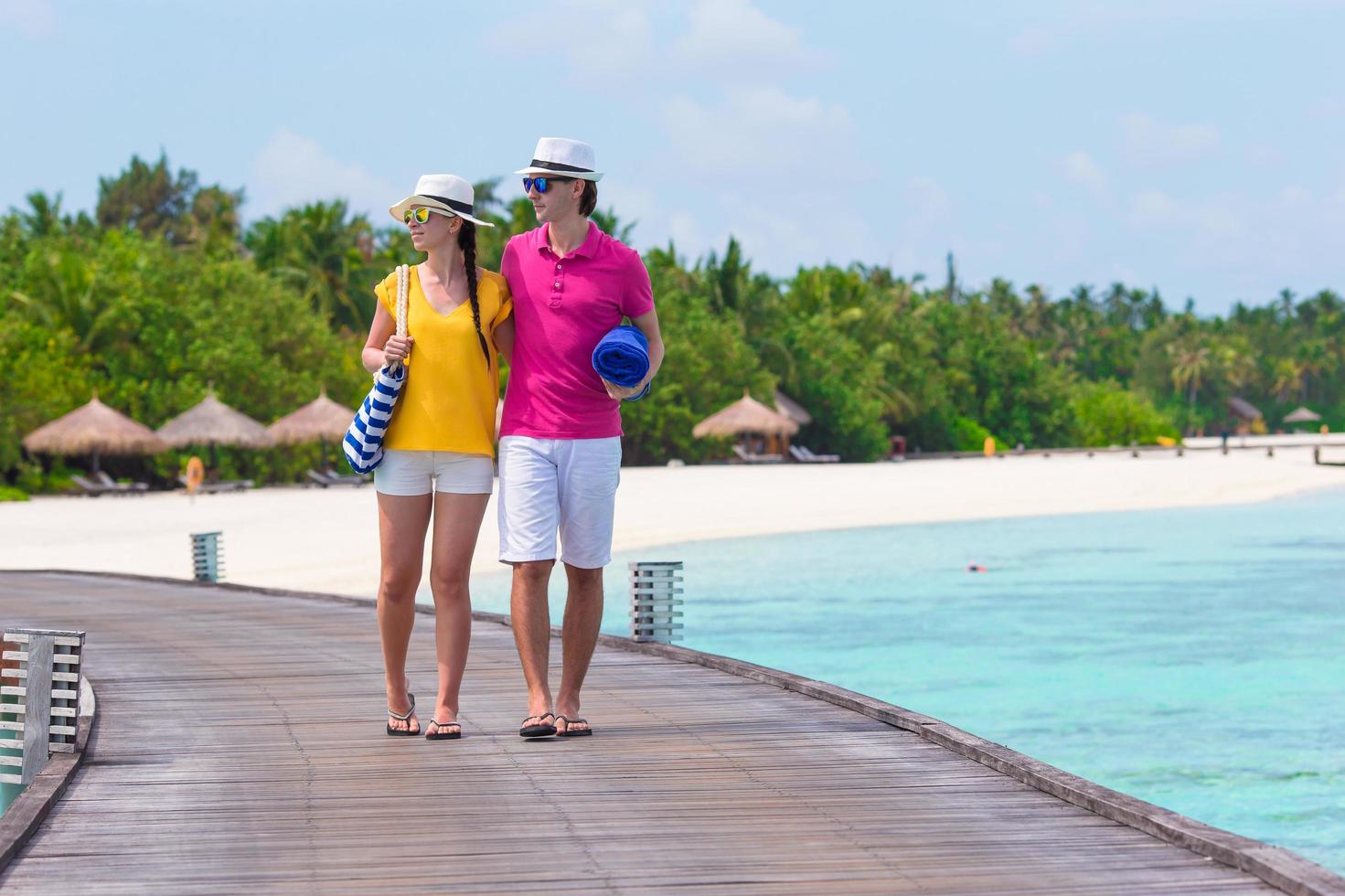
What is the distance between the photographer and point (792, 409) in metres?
56.4

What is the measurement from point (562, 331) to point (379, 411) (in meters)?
0.63

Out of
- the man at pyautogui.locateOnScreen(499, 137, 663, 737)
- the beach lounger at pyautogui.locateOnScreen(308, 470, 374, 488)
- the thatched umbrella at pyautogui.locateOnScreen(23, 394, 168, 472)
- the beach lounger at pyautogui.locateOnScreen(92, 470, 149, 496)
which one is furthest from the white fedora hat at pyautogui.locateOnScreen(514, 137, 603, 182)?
the beach lounger at pyautogui.locateOnScreen(308, 470, 374, 488)

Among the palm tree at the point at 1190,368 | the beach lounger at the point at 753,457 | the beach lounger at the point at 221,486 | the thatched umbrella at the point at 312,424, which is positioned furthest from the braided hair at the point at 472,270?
the palm tree at the point at 1190,368

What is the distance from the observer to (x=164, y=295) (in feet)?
138

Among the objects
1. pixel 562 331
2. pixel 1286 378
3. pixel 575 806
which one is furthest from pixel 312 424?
pixel 1286 378

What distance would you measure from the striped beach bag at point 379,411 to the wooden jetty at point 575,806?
3.21 ft

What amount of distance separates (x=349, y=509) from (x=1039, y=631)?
16431mm

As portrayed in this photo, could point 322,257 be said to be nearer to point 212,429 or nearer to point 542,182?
point 212,429

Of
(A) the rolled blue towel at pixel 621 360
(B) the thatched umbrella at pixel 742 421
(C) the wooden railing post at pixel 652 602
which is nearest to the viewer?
(A) the rolled blue towel at pixel 621 360

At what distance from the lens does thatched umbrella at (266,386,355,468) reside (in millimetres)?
38906

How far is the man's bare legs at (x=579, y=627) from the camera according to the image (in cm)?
575

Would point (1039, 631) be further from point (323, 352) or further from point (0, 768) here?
point (323, 352)

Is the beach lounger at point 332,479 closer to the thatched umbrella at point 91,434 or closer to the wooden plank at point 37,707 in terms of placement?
the thatched umbrella at point 91,434

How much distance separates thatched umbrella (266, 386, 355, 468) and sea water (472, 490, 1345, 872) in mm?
12762
